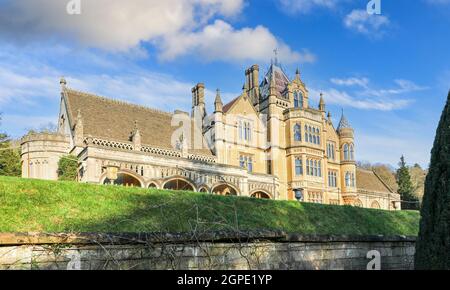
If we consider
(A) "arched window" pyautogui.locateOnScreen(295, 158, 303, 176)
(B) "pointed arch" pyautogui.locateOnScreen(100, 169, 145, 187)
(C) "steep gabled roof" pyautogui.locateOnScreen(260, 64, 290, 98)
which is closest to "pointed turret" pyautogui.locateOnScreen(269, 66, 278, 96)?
(C) "steep gabled roof" pyautogui.locateOnScreen(260, 64, 290, 98)

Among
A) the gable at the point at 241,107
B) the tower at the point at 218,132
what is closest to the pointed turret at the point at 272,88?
the gable at the point at 241,107

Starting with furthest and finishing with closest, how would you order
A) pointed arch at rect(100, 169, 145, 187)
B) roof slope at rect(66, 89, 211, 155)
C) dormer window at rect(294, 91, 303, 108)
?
dormer window at rect(294, 91, 303, 108), roof slope at rect(66, 89, 211, 155), pointed arch at rect(100, 169, 145, 187)

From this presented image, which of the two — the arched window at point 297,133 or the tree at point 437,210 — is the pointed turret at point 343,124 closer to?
the arched window at point 297,133

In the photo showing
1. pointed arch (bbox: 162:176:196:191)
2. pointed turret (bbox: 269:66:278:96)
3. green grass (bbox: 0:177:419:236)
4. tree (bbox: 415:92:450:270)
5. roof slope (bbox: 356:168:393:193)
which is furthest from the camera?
roof slope (bbox: 356:168:393:193)

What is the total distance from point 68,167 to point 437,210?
21619mm

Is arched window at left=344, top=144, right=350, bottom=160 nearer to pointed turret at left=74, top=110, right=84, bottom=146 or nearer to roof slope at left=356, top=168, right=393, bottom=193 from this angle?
roof slope at left=356, top=168, right=393, bottom=193

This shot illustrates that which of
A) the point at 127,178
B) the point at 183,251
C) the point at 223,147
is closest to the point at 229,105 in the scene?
the point at 223,147

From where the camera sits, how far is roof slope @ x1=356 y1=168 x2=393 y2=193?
4564 centimetres

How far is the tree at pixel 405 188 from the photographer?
50.8 metres

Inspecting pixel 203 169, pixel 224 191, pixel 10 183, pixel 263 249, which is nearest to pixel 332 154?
pixel 224 191

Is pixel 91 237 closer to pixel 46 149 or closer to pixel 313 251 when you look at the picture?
pixel 313 251

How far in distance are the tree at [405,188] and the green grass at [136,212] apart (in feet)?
122

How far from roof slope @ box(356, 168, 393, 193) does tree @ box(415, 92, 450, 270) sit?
4102cm
